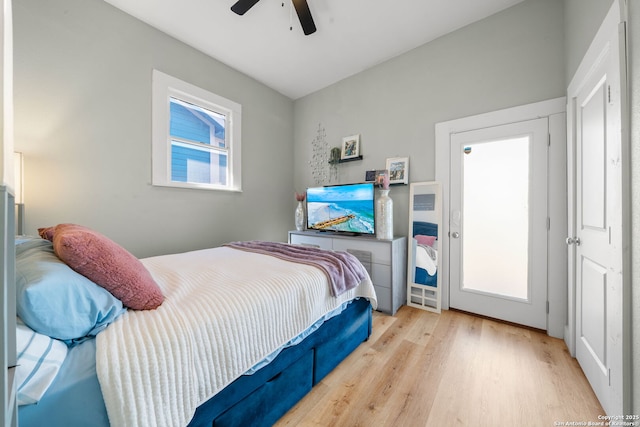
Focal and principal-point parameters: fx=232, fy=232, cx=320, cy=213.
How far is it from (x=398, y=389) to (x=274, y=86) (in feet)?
12.7

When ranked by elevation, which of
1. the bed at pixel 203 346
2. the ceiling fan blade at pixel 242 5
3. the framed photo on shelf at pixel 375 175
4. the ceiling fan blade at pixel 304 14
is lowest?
the bed at pixel 203 346

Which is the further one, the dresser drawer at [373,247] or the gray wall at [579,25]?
the dresser drawer at [373,247]

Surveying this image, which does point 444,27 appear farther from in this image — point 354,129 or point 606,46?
point 606,46

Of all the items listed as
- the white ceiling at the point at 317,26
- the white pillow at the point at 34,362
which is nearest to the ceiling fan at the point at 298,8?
the white ceiling at the point at 317,26

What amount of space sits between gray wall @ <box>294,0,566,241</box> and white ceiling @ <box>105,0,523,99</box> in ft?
0.60

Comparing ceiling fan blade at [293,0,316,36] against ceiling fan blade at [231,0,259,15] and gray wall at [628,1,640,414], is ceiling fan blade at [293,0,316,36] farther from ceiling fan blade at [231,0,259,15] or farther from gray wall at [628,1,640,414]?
gray wall at [628,1,640,414]

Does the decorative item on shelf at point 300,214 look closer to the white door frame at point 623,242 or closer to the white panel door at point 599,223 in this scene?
the white panel door at point 599,223

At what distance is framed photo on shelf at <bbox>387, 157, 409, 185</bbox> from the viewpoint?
2725 mm

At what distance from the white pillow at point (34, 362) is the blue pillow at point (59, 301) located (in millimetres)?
28

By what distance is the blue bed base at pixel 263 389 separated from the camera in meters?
0.61

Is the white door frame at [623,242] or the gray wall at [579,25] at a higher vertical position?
the gray wall at [579,25]

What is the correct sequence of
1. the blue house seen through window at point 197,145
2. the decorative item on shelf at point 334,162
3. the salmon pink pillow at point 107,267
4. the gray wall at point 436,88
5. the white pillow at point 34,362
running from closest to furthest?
the white pillow at point 34,362 < the salmon pink pillow at point 107,267 < the gray wall at point 436,88 < the blue house seen through window at point 197,145 < the decorative item on shelf at point 334,162

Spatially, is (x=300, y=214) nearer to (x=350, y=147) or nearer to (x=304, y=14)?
(x=350, y=147)

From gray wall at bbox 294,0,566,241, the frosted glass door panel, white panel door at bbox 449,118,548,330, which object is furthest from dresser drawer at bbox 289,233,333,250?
the frosted glass door panel
